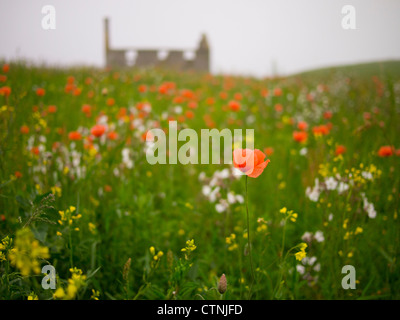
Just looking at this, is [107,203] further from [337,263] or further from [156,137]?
[337,263]

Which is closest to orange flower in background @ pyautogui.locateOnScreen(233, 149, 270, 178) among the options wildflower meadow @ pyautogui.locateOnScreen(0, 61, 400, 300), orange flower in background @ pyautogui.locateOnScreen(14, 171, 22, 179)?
wildflower meadow @ pyautogui.locateOnScreen(0, 61, 400, 300)

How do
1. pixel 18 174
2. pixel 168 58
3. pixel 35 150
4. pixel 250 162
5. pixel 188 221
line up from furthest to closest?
pixel 168 58 → pixel 188 221 → pixel 35 150 → pixel 18 174 → pixel 250 162

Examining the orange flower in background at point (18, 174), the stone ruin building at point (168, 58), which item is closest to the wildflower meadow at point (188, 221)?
the orange flower in background at point (18, 174)

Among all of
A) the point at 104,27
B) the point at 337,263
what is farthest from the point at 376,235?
the point at 104,27

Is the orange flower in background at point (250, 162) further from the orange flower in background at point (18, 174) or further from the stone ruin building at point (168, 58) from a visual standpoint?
the stone ruin building at point (168, 58)

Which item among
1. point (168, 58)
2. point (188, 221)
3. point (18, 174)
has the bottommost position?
point (188, 221)

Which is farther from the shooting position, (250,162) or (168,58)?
(168,58)

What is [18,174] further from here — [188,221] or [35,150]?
[188,221]

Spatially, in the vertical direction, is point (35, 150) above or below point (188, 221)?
above

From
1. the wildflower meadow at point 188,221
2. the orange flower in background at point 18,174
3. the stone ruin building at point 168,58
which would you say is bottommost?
the wildflower meadow at point 188,221

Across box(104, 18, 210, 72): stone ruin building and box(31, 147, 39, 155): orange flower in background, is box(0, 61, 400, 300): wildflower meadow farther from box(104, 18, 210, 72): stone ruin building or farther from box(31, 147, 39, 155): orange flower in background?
box(104, 18, 210, 72): stone ruin building

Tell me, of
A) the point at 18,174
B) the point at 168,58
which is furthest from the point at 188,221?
the point at 168,58

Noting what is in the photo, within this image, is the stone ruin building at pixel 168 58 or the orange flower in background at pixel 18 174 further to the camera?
the stone ruin building at pixel 168 58

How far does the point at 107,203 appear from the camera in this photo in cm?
193
